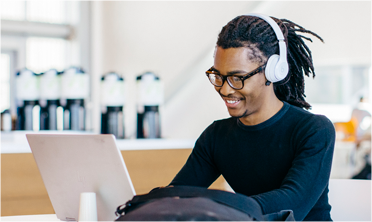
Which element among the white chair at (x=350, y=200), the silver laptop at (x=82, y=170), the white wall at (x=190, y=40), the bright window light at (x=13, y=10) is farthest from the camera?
the bright window light at (x=13, y=10)

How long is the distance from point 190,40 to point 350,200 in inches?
81.1

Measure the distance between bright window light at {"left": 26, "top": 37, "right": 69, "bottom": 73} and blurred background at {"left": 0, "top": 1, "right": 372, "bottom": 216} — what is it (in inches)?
0.5

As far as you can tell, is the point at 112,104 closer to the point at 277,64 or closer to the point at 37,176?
the point at 37,176

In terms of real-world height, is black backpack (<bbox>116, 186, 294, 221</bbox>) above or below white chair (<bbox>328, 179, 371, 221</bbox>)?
above

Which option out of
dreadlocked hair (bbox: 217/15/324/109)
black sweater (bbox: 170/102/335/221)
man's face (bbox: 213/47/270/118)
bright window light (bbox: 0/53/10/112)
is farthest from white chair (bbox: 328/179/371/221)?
bright window light (bbox: 0/53/10/112)

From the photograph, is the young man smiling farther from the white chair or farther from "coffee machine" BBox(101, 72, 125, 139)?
"coffee machine" BBox(101, 72, 125, 139)

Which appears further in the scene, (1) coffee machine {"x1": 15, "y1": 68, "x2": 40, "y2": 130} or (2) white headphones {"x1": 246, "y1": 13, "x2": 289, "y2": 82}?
(1) coffee machine {"x1": 15, "y1": 68, "x2": 40, "y2": 130}

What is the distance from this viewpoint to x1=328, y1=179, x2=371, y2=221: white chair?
1255mm

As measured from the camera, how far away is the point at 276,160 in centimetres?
112

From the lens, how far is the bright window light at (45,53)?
4.70 m

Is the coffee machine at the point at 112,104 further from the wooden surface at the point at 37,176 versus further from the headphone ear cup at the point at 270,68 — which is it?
the headphone ear cup at the point at 270,68

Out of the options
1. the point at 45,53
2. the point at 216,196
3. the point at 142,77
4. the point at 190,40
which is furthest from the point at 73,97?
the point at 45,53

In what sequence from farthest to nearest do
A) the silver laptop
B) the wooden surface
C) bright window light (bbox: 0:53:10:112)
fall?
bright window light (bbox: 0:53:10:112) → the wooden surface → the silver laptop

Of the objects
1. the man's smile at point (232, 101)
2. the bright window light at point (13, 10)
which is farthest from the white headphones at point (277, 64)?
the bright window light at point (13, 10)
